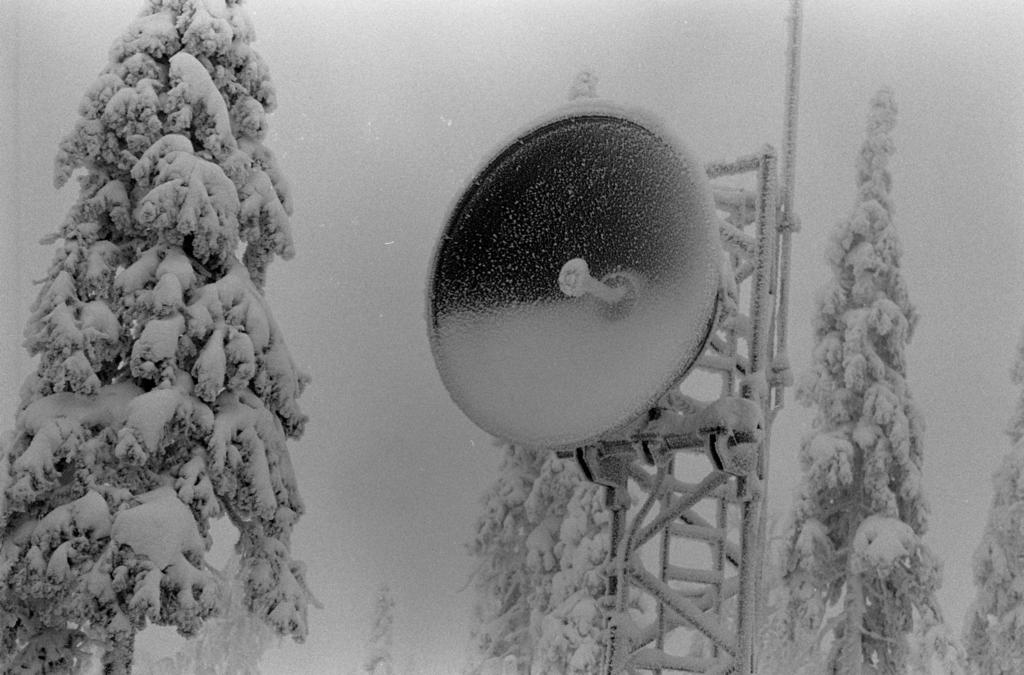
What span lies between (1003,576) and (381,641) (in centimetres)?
1181

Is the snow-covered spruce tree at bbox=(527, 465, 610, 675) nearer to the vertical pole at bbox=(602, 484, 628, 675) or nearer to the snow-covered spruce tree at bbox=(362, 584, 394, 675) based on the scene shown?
the snow-covered spruce tree at bbox=(362, 584, 394, 675)

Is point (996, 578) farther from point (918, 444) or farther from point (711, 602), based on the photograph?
point (711, 602)

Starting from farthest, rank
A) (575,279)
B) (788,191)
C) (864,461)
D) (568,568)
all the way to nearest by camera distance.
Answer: (568,568) < (864,461) < (788,191) < (575,279)

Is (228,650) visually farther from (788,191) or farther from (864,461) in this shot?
(788,191)

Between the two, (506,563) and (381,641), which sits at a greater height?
(506,563)

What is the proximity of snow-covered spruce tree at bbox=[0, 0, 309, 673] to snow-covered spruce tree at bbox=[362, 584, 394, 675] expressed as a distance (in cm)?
1137

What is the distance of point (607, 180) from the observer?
916 centimetres

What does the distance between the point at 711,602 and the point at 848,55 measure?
20.2 m

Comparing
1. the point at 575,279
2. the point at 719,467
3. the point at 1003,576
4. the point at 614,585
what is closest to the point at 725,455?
the point at 719,467

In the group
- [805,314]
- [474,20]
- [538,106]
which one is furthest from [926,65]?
[474,20]

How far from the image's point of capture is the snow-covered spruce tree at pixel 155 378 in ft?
38.3

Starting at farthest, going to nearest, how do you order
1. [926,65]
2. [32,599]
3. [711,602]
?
[926,65] < [32,599] < [711,602]

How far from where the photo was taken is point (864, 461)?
1809 cm

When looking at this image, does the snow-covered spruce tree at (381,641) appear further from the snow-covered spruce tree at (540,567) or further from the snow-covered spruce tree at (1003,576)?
the snow-covered spruce tree at (1003,576)
